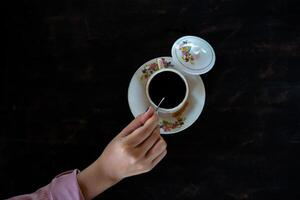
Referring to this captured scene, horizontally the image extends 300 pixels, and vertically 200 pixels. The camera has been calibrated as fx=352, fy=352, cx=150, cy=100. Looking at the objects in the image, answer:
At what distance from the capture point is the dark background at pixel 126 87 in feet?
2.78

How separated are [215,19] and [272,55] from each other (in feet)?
0.55

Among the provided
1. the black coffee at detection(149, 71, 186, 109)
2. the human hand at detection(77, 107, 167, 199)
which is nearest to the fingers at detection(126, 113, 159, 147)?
the human hand at detection(77, 107, 167, 199)

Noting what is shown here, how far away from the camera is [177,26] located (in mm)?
892

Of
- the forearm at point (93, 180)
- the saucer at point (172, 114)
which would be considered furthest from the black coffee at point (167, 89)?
the forearm at point (93, 180)

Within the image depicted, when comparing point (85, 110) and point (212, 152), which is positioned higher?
point (85, 110)

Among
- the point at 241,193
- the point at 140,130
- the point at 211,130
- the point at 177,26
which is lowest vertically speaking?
the point at 241,193

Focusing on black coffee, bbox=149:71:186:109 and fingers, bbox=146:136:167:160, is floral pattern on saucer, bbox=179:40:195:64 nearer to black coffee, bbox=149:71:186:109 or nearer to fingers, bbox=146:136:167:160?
black coffee, bbox=149:71:186:109

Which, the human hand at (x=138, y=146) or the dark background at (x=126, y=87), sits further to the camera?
the dark background at (x=126, y=87)

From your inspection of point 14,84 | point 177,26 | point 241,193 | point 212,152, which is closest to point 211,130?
point 212,152

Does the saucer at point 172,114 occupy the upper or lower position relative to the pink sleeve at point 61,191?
upper

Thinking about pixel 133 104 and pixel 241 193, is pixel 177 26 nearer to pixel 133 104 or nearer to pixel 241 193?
pixel 133 104

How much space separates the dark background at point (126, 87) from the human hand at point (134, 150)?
9 centimetres

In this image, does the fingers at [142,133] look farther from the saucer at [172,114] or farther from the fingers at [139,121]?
the saucer at [172,114]

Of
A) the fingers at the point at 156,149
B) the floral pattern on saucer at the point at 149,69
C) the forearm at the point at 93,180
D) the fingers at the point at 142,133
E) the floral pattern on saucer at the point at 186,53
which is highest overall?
the floral pattern on saucer at the point at 186,53
